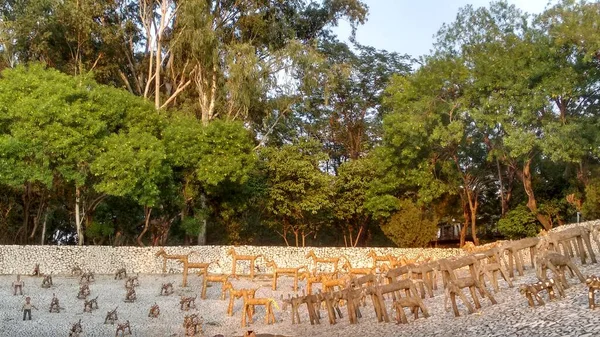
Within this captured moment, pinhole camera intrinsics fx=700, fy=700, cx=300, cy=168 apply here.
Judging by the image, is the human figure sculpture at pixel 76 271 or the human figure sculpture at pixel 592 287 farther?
the human figure sculpture at pixel 76 271

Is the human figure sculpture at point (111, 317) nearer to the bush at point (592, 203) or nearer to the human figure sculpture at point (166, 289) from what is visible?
the human figure sculpture at point (166, 289)

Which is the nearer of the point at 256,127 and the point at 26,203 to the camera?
the point at 26,203

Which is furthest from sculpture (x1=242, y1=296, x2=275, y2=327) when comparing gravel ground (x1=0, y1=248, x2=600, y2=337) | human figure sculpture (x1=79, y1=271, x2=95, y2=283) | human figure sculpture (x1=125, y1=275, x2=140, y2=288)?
human figure sculpture (x1=79, y1=271, x2=95, y2=283)

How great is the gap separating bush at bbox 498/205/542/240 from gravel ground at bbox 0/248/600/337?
1521cm

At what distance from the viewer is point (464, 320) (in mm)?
17125

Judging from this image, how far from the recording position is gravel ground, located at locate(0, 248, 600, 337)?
A: 1538 centimetres

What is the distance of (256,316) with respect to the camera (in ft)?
80.4

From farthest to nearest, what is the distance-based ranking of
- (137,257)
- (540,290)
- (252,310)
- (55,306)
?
(137,257) < (55,306) < (252,310) < (540,290)

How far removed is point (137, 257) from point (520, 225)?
71.4 feet

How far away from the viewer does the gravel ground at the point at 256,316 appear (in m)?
15.4

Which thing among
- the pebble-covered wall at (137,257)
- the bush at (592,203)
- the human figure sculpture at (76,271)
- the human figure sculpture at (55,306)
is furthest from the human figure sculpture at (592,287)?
the bush at (592,203)

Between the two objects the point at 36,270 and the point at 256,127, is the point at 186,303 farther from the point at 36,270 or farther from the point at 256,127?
the point at 256,127

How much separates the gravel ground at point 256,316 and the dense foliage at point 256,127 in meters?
5.90

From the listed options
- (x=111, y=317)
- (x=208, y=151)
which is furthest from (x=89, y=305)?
(x=208, y=151)
